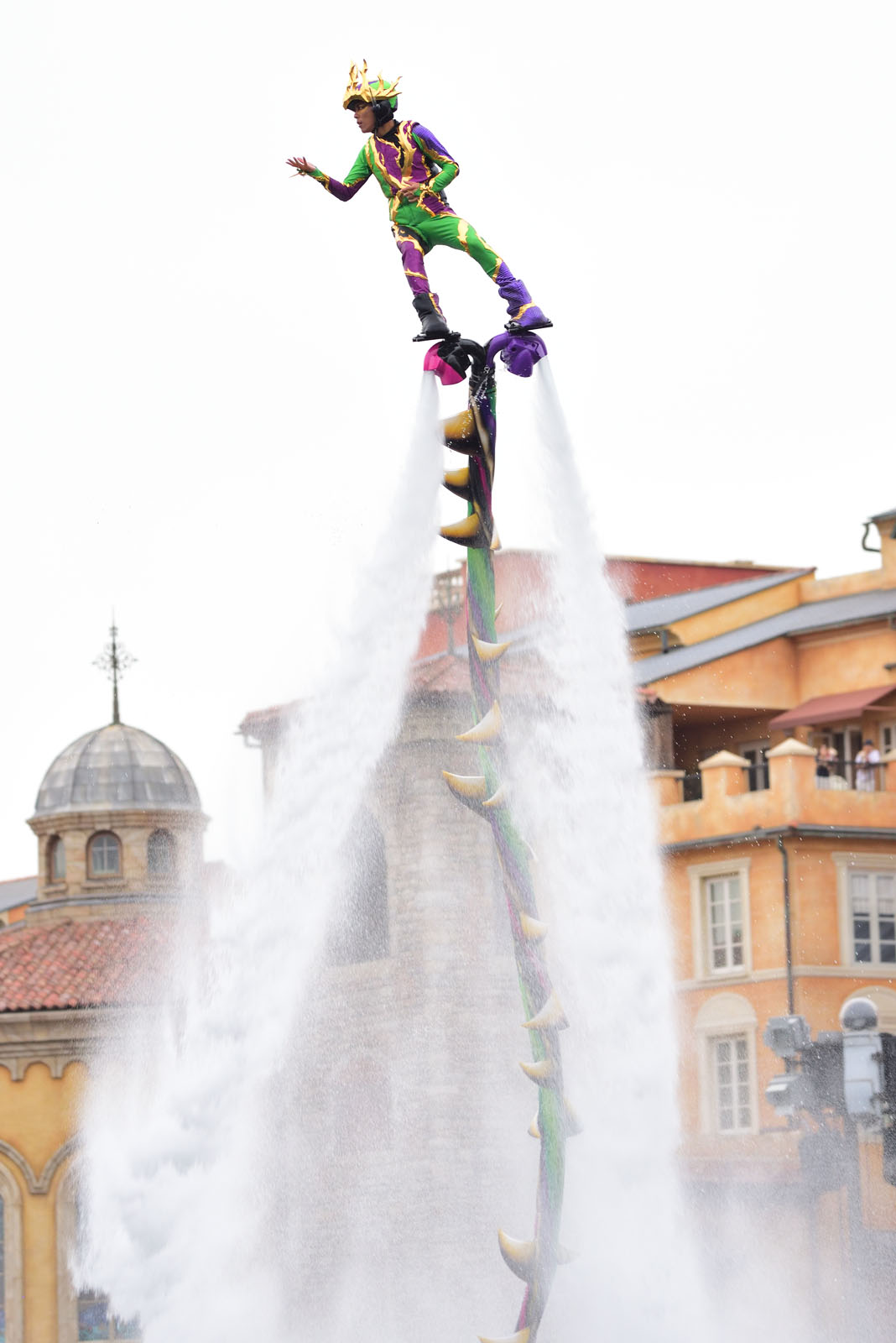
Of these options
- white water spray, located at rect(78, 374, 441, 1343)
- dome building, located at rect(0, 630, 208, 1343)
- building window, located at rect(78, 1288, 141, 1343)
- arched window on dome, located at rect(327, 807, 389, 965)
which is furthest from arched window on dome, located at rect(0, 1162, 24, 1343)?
white water spray, located at rect(78, 374, 441, 1343)

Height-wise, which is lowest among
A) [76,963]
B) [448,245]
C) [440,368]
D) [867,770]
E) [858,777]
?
[76,963]

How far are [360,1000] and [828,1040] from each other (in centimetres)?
1201

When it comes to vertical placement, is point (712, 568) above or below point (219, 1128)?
above

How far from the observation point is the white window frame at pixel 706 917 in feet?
140

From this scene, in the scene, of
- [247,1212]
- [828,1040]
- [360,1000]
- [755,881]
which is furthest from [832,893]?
[247,1212]

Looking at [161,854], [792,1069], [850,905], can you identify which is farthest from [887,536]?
[792,1069]

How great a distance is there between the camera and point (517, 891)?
19375 millimetres

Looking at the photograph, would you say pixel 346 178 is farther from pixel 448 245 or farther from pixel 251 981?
pixel 251 981

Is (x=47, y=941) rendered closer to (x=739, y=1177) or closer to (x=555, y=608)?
(x=739, y=1177)

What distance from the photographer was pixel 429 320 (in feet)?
63.8

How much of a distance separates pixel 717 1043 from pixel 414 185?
25253 mm

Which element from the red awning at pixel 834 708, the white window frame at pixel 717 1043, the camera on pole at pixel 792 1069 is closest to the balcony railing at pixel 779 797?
the red awning at pixel 834 708

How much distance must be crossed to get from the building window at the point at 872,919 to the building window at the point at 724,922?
182cm

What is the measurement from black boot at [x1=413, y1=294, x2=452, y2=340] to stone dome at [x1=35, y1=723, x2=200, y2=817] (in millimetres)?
33933
